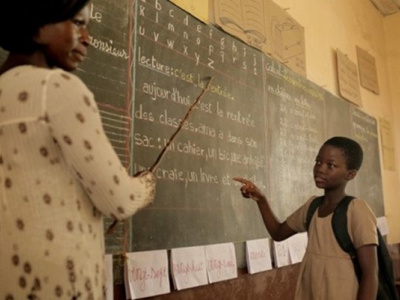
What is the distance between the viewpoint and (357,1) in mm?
4246

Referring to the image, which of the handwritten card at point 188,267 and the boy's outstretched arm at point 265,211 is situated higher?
the boy's outstretched arm at point 265,211

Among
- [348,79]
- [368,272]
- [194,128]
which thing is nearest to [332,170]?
[368,272]

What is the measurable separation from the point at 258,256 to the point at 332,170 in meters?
0.71

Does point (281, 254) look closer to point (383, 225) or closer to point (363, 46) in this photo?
point (383, 225)

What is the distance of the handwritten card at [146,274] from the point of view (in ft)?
4.91

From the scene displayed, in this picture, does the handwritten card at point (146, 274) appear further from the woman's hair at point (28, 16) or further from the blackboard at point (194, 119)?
the woman's hair at point (28, 16)

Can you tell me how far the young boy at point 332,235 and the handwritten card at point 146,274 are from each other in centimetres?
47

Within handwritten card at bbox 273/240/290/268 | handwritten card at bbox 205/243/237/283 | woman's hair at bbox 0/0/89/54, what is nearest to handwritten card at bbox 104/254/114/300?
handwritten card at bbox 205/243/237/283

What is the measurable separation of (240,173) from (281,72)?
86 centimetres

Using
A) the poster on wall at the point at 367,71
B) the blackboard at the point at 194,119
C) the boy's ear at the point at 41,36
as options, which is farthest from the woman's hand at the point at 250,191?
the poster on wall at the point at 367,71

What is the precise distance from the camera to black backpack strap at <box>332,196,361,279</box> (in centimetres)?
160

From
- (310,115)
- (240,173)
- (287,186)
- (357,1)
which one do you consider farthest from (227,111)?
(357,1)

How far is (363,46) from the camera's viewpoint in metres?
4.28

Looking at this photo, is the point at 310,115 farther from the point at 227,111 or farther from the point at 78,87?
the point at 78,87
